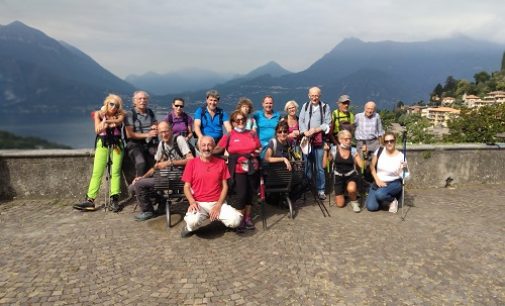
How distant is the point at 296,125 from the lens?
22.7 ft

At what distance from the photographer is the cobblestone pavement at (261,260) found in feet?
12.9

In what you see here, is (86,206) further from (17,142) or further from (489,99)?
(489,99)

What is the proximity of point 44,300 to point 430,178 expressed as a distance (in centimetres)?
741

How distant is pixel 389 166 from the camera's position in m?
6.57

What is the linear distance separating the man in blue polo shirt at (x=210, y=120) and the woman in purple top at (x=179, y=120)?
0.20 meters

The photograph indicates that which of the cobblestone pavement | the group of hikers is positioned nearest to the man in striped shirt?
the group of hikers

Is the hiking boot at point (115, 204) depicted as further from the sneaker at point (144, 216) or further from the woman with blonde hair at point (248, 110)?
the woman with blonde hair at point (248, 110)

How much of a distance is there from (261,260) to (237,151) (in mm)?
1699

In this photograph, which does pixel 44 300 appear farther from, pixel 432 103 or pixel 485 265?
pixel 432 103

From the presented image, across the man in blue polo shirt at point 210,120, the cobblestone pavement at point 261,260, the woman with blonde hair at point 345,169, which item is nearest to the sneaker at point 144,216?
the cobblestone pavement at point 261,260

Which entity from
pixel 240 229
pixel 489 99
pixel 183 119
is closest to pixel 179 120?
pixel 183 119

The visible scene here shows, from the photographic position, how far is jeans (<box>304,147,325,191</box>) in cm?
709

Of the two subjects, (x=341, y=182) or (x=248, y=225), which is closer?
(x=248, y=225)

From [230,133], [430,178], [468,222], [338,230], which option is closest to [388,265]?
[338,230]
